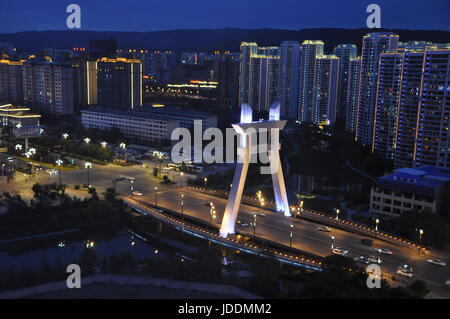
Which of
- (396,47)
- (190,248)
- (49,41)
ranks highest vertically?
(49,41)

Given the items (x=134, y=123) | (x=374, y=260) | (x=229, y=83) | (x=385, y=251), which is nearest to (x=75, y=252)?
(x=374, y=260)

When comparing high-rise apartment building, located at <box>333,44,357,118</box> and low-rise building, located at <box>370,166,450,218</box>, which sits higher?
high-rise apartment building, located at <box>333,44,357,118</box>

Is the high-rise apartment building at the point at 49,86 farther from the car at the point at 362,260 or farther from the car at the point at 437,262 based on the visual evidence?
the car at the point at 437,262

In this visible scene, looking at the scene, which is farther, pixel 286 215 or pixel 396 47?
pixel 396 47

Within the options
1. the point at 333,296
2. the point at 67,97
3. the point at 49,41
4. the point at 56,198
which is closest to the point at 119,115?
the point at 67,97

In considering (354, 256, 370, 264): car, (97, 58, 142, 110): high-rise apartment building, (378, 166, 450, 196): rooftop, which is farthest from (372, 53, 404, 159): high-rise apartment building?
(97, 58, 142, 110): high-rise apartment building

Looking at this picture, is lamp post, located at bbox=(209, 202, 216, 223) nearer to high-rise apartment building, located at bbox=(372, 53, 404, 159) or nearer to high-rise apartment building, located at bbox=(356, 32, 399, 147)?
high-rise apartment building, located at bbox=(372, 53, 404, 159)

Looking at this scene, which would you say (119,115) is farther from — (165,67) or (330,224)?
(165,67)
